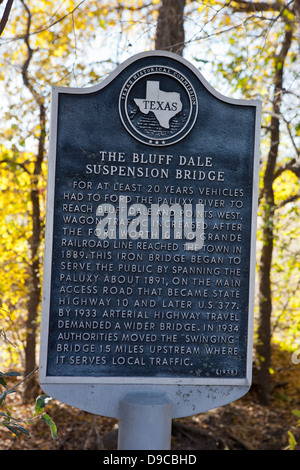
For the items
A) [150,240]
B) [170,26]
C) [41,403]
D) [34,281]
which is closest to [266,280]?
[34,281]

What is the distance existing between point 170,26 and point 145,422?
563 cm

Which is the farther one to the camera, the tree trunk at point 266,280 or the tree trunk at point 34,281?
the tree trunk at point 266,280

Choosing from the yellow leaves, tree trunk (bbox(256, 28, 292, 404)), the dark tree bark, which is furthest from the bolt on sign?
the yellow leaves

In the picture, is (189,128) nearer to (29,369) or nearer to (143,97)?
(143,97)

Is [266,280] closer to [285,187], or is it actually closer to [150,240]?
[285,187]

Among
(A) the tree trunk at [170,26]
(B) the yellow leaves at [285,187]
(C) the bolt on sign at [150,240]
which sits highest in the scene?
(A) the tree trunk at [170,26]

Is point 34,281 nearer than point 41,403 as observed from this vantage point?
No

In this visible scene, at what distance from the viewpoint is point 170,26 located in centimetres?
734

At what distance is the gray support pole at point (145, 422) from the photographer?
363 cm

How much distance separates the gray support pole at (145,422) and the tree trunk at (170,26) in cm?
479

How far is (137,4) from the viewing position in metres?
8.72

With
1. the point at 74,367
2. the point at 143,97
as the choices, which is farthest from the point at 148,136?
the point at 74,367

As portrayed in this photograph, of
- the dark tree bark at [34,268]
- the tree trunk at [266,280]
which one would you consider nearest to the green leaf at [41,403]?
the dark tree bark at [34,268]

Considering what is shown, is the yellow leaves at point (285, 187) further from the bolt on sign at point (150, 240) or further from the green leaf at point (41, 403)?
the green leaf at point (41, 403)
